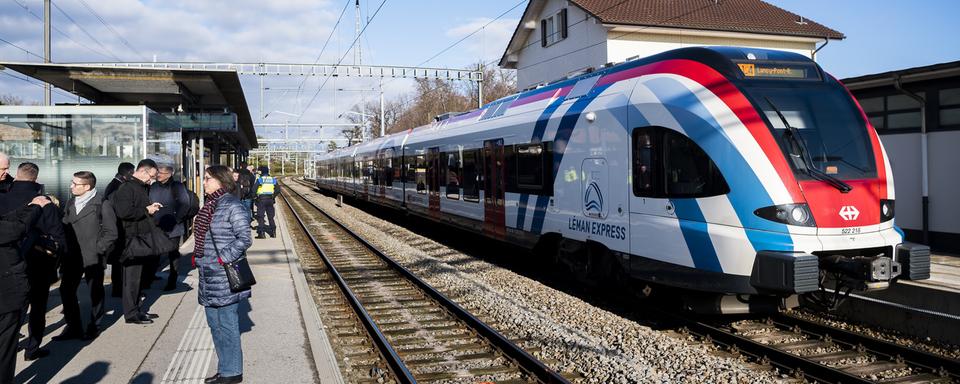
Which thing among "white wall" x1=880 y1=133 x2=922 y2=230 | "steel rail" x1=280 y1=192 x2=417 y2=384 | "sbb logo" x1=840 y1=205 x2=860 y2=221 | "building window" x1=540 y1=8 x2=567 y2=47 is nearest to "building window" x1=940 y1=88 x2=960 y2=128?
"white wall" x1=880 y1=133 x2=922 y2=230

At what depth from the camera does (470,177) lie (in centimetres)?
1312

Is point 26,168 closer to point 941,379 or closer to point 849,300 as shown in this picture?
point 941,379

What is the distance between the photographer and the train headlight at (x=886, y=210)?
659 cm

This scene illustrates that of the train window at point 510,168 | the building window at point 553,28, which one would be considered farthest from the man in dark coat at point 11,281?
the building window at point 553,28

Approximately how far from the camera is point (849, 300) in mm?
7926

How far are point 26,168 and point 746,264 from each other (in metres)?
6.38

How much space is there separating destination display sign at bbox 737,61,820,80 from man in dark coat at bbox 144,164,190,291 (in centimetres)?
658

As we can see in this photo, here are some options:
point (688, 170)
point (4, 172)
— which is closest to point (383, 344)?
point (688, 170)

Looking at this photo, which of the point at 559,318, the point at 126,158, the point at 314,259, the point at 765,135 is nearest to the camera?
the point at 765,135

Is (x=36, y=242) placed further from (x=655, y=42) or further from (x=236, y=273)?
(x=655, y=42)

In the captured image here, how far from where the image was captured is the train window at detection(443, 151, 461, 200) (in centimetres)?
1391

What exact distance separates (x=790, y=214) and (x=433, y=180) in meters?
10.6

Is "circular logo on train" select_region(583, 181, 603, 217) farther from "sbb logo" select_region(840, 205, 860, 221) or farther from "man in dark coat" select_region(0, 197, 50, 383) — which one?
"man in dark coat" select_region(0, 197, 50, 383)

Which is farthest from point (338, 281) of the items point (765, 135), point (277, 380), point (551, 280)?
point (765, 135)
